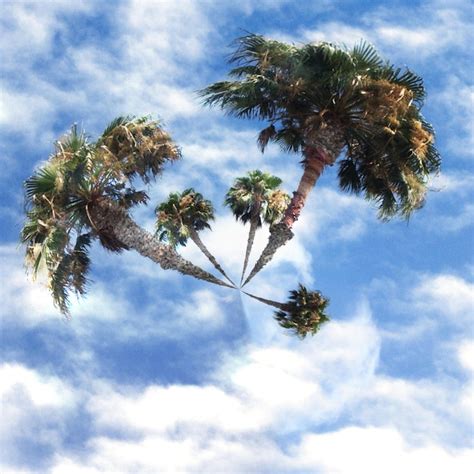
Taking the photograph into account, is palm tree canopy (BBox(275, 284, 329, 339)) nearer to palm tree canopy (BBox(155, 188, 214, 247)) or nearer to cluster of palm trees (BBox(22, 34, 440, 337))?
cluster of palm trees (BBox(22, 34, 440, 337))

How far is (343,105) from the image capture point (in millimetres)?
24688

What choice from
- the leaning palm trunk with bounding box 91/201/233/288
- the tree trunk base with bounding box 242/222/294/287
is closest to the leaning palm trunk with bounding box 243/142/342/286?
the tree trunk base with bounding box 242/222/294/287

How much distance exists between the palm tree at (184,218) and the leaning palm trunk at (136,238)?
2306mm

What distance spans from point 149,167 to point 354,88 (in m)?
6.27

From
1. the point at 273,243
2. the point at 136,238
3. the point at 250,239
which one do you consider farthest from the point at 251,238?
the point at 136,238

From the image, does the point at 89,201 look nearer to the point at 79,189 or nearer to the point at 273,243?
the point at 79,189

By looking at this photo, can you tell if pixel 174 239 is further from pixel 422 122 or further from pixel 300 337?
pixel 422 122

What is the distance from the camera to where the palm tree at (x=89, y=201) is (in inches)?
929

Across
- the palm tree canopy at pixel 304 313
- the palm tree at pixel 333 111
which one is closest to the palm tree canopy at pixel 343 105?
the palm tree at pixel 333 111

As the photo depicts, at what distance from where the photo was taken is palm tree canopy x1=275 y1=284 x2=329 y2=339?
2348cm

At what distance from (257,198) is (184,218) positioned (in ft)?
7.85

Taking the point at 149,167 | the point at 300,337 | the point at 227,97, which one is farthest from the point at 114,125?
the point at 300,337

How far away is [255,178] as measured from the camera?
27594 millimetres

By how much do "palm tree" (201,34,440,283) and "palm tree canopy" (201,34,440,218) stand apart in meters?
0.03
